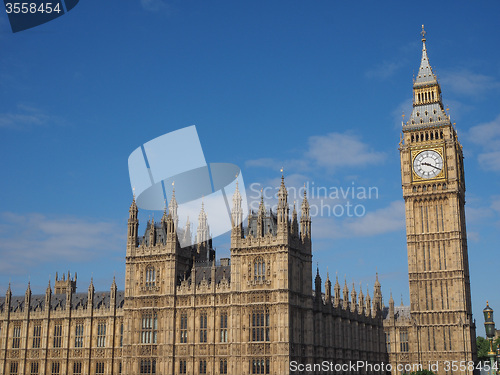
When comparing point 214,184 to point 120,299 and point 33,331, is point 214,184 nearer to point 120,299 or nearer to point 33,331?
point 120,299

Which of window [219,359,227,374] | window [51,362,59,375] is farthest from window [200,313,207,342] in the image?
window [51,362,59,375]

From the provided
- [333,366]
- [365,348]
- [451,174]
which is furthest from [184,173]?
[451,174]

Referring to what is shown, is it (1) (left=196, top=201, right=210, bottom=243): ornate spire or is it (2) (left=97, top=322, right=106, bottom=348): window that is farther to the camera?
(1) (left=196, top=201, right=210, bottom=243): ornate spire

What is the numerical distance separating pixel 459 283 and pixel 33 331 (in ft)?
225

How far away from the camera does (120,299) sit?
95.4 metres

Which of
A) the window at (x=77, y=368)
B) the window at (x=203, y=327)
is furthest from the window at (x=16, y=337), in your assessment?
the window at (x=203, y=327)

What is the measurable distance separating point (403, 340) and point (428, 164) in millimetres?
31285

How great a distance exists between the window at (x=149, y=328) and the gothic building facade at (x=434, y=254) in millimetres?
46959

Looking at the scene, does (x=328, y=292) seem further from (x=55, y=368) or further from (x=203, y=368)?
(x=55, y=368)

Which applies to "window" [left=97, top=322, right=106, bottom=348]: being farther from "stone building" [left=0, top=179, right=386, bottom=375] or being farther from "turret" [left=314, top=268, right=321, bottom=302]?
"turret" [left=314, top=268, right=321, bottom=302]

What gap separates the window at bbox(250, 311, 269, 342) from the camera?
250ft

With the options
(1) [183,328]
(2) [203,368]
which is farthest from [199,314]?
(2) [203,368]

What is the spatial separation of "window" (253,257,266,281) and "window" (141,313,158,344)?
1482cm

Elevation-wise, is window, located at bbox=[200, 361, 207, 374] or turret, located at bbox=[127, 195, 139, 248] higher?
turret, located at bbox=[127, 195, 139, 248]
